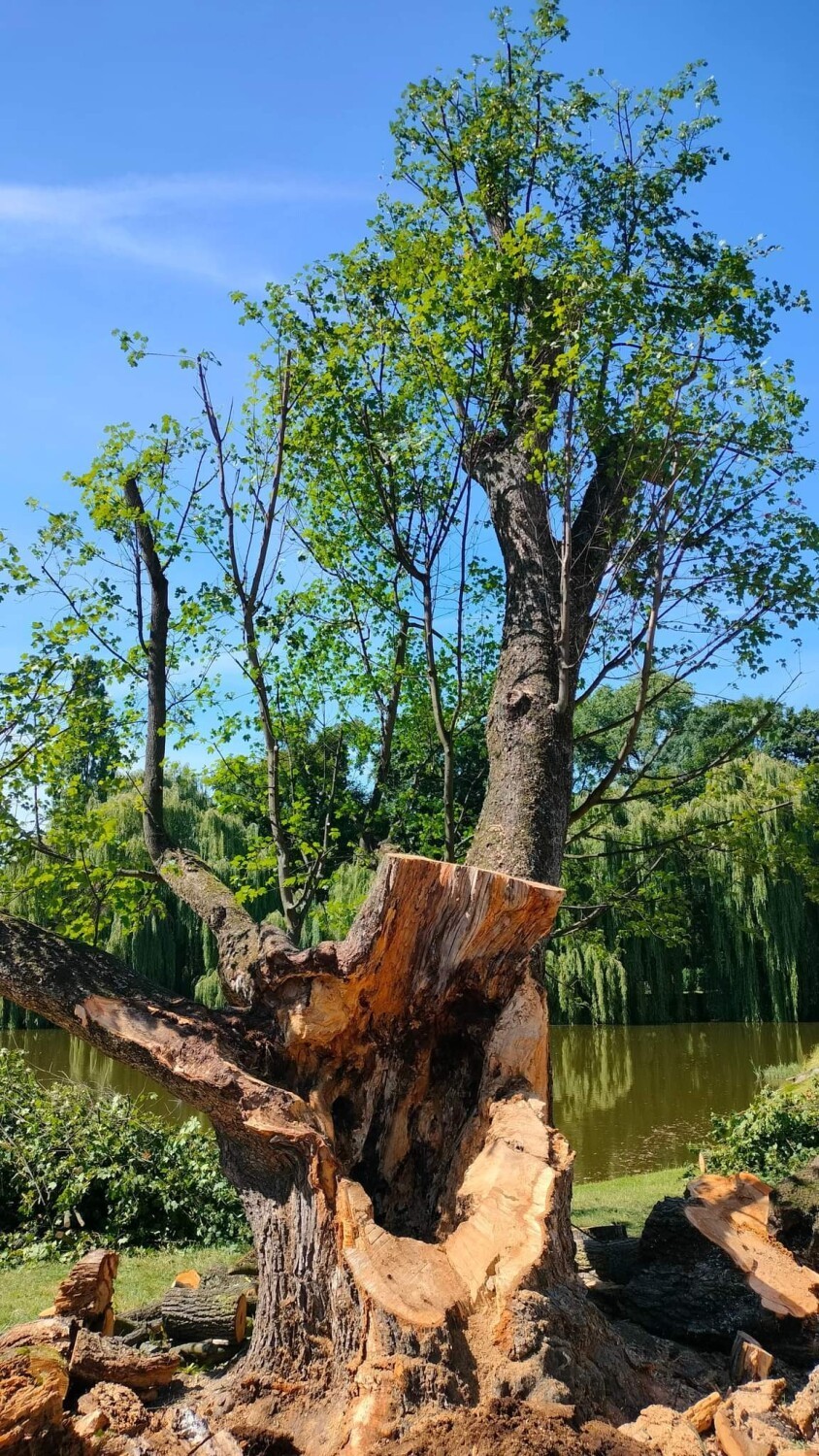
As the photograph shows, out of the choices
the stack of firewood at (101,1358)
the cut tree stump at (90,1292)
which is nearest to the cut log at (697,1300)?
the stack of firewood at (101,1358)

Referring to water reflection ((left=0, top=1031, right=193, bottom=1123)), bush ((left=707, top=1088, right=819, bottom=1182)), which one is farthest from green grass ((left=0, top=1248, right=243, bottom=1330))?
water reflection ((left=0, top=1031, right=193, bottom=1123))

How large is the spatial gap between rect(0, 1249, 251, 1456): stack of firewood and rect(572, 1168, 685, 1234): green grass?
2977 millimetres

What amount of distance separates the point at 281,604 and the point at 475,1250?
207 inches

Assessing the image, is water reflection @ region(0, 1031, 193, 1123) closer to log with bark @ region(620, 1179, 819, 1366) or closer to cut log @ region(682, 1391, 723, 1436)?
log with bark @ region(620, 1179, 819, 1366)

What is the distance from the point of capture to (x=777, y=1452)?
9.86 ft

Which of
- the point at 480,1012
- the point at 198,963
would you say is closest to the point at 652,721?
the point at 198,963

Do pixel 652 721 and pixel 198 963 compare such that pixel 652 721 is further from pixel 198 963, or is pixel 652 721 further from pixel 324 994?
pixel 324 994

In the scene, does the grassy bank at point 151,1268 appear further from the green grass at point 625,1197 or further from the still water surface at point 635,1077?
the still water surface at point 635,1077

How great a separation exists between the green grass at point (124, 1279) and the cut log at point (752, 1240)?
2.65m

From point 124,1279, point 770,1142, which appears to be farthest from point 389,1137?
point 770,1142

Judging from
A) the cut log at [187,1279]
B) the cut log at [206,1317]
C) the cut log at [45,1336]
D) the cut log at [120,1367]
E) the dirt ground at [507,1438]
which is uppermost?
the dirt ground at [507,1438]

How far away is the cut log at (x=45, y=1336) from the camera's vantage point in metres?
3.70

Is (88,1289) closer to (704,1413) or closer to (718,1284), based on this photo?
(704,1413)

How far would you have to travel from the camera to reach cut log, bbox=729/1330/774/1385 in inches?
157
